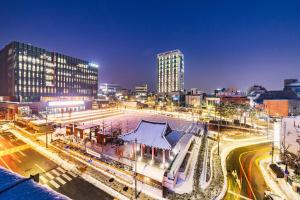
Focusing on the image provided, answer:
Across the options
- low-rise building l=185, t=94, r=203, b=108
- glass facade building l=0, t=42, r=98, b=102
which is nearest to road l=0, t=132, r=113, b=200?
glass facade building l=0, t=42, r=98, b=102

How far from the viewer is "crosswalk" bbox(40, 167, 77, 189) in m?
19.7

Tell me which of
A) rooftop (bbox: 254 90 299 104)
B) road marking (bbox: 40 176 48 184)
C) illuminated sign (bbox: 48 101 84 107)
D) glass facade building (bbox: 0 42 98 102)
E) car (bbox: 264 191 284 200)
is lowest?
car (bbox: 264 191 284 200)

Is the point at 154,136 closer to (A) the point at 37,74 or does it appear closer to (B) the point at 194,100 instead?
(A) the point at 37,74

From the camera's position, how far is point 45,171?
22578 mm

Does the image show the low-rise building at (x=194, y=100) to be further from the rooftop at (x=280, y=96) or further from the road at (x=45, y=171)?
the road at (x=45, y=171)

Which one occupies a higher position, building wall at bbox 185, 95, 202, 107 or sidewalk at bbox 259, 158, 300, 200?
building wall at bbox 185, 95, 202, 107

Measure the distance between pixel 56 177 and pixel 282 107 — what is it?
93890 mm

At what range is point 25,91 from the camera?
80000 mm

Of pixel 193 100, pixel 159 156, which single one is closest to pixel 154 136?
pixel 159 156

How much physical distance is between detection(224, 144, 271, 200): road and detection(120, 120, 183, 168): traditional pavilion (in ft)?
30.4

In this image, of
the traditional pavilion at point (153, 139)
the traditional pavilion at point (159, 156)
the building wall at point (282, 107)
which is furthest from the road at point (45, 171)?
the building wall at point (282, 107)

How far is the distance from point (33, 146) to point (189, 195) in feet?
105

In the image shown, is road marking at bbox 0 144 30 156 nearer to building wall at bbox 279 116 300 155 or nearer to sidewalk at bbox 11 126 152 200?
sidewalk at bbox 11 126 152 200

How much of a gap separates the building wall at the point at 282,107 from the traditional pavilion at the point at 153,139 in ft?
229
